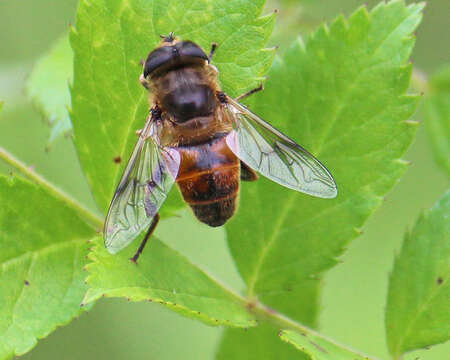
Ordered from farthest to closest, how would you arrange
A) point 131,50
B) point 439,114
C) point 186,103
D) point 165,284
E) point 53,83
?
1. point 439,114
2. point 53,83
3. point 186,103
4. point 131,50
5. point 165,284

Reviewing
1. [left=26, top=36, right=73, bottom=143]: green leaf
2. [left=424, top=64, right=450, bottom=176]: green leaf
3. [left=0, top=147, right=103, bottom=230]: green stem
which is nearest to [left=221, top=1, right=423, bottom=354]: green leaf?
[left=0, top=147, right=103, bottom=230]: green stem

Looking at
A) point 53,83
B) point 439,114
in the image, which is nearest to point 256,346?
point 53,83

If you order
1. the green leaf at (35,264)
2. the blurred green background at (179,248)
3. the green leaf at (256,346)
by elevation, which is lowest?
the blurred green background at (179,248)

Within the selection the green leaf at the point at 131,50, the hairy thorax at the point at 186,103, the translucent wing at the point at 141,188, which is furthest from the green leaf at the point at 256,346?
the green leaf at the point at 131,50

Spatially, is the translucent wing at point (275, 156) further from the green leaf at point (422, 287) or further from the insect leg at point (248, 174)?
the green leaf at point (422, 287)

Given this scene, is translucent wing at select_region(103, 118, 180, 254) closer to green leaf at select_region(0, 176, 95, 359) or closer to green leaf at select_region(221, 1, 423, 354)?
green leaf at select_region(0, 176, 95, 359)

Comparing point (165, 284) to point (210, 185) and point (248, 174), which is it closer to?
point (210, 185)
